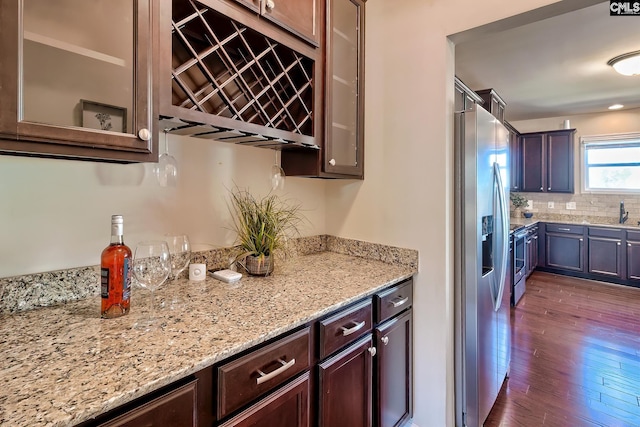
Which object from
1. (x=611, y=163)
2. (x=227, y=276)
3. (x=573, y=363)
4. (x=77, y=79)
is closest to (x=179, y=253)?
(x=227, y=276)

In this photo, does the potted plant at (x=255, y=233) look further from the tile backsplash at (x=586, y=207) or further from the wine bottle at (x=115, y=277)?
the tile backsplash at (x=586, y=207)

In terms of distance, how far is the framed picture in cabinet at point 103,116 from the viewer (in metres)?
0.94

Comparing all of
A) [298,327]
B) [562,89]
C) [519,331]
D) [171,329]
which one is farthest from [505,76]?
[171,329]

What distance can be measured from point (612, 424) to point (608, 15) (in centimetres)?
273

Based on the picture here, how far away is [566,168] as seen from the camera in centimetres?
522

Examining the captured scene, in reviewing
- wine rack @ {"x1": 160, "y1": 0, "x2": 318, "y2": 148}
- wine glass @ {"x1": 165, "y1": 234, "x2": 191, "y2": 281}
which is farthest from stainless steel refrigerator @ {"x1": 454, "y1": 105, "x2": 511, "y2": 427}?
wine glass @ {"x1": 165, "y1": 234, "x2": 191, "y2": 281}

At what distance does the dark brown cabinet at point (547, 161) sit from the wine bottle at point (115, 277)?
6.13m

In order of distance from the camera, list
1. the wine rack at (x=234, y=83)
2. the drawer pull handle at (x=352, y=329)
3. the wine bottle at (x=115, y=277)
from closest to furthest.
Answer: the wine bottle at (x=115, y=277)
the wine rack at (x=234, y=83)
the drawer pull handle at (x=352, y=329)

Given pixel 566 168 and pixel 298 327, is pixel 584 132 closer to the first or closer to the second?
pixel 566 168

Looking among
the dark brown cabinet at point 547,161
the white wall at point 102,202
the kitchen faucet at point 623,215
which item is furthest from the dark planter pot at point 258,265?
the kitchen faucet at point 623,215

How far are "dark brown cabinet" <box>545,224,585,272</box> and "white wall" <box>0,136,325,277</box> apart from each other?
5304mm

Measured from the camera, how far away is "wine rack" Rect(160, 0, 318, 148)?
1207 mm

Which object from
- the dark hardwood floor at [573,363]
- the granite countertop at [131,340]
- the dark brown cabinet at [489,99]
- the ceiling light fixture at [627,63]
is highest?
the ceiling light fixture at [627,63]

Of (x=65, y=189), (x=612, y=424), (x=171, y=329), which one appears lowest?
(x=612, y=424)
